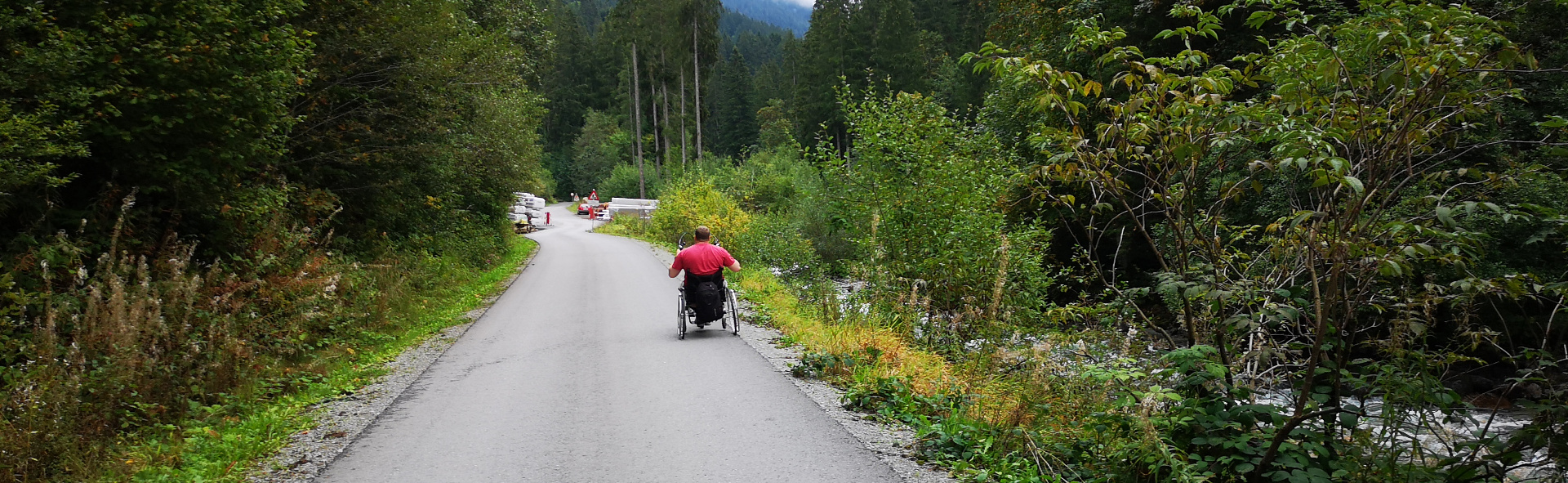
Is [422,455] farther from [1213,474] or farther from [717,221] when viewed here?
[717,221]

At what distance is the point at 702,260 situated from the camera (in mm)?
10547

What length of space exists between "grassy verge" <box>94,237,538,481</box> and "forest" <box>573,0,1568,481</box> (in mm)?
4362

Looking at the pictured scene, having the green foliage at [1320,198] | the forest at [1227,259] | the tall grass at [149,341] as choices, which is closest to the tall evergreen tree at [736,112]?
the forest at [1227,259]

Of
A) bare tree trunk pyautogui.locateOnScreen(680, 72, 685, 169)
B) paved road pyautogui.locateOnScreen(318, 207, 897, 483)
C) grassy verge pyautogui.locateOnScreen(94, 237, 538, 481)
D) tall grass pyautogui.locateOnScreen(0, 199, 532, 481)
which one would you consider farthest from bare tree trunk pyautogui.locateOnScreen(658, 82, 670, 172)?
tall grass pyautogui.locateOnScreen(0, 199, 532, 481)

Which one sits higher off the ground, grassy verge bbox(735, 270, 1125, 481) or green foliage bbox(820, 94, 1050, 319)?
green foliage bbox(820, 94, 1050, 319)

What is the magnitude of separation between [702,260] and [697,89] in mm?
46923

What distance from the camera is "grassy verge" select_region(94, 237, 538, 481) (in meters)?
5.39

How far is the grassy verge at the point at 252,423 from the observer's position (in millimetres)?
5391

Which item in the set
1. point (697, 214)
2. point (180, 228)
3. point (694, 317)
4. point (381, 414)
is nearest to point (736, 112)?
point (697, 214)

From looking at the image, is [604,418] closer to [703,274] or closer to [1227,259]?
[703,274]

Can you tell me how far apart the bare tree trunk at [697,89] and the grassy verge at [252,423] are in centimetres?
4538

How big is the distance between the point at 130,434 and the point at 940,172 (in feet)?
27.6

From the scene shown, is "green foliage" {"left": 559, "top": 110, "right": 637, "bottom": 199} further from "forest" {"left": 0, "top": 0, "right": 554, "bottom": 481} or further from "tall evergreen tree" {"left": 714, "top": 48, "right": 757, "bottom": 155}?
"forest" {"left": 0, "top": 0, "right": 554, "bottom": 481}

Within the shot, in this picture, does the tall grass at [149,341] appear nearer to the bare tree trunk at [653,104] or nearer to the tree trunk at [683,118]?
the tree trunk at [683,118]
